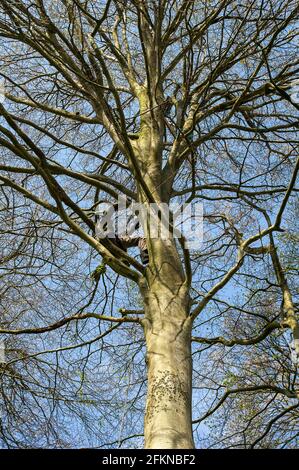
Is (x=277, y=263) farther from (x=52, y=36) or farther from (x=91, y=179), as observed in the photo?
(x=52, y=36)

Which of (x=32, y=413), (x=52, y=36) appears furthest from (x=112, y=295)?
(x=52, y=36)

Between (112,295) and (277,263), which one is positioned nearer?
(277,263)

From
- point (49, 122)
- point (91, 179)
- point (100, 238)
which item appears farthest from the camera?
point (49, 122)

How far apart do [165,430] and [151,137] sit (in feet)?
9.91

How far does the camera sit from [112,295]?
5949mm

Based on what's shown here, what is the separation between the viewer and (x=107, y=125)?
570cm

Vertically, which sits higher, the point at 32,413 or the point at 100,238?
the point at 100,238

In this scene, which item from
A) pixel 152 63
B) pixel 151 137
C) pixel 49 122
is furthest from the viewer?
pixel 49 122

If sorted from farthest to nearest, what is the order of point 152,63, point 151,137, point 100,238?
point 152,63
point 151,137
point 100,238

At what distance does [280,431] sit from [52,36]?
14.2ft
